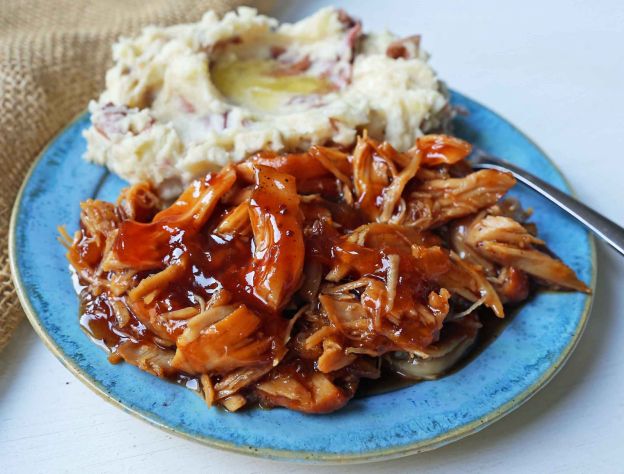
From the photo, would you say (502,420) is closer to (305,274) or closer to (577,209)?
(305,274)

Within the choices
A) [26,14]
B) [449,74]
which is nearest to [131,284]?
[26,14]

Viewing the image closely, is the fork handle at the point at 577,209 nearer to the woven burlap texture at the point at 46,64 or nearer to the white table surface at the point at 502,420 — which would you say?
the white table surface at the point at 502,420

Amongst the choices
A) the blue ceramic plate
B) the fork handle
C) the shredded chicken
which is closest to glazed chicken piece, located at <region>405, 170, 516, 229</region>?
the shredded chicken

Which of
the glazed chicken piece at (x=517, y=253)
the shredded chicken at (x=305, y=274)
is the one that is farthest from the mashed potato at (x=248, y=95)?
the glazed chicken piece at (x=517, y=253)

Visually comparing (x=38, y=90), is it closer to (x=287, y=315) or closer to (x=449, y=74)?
(x=287, y=315)

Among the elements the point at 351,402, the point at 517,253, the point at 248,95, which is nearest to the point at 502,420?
the point at 351,402

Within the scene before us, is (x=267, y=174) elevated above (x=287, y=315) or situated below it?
above
